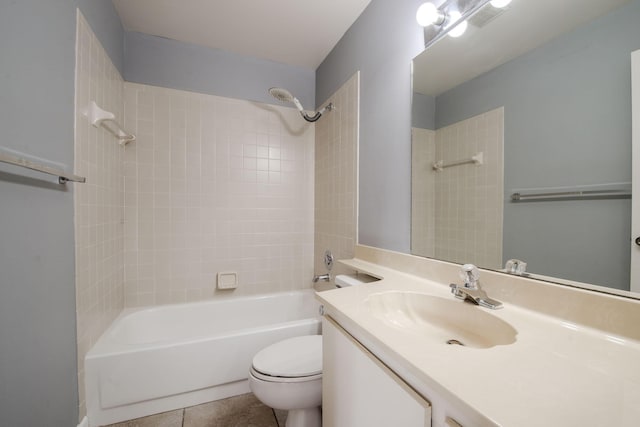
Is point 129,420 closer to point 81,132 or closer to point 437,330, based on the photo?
point 81,132

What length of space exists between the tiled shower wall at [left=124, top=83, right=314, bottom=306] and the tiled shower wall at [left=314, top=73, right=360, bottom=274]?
0.52 feet

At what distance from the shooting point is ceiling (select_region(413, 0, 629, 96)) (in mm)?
687

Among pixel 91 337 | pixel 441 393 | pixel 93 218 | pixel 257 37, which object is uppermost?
pixel 257 37

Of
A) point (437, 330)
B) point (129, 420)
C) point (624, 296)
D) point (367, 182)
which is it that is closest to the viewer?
point (624, 296)

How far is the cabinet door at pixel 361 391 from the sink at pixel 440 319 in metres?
0.13

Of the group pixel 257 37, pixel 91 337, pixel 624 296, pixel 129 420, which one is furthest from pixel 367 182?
pixel 129 420

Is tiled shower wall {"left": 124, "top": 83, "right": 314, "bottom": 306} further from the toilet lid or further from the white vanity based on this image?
the white vanity

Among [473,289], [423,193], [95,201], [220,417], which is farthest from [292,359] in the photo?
[95,201]

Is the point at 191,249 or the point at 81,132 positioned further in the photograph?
the point at 191,249

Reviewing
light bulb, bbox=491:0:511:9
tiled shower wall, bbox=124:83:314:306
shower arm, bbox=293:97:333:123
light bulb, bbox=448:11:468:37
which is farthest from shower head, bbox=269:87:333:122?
light bulb, bbox=491:0:511:9

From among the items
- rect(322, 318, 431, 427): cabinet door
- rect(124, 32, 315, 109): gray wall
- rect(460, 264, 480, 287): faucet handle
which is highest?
rect(124, 32, 315, 109): gray wall

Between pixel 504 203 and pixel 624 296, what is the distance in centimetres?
36

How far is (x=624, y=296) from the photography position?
588mm

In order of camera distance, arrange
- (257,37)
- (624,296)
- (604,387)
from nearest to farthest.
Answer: (604,387)
(624,296)
(257,37)
